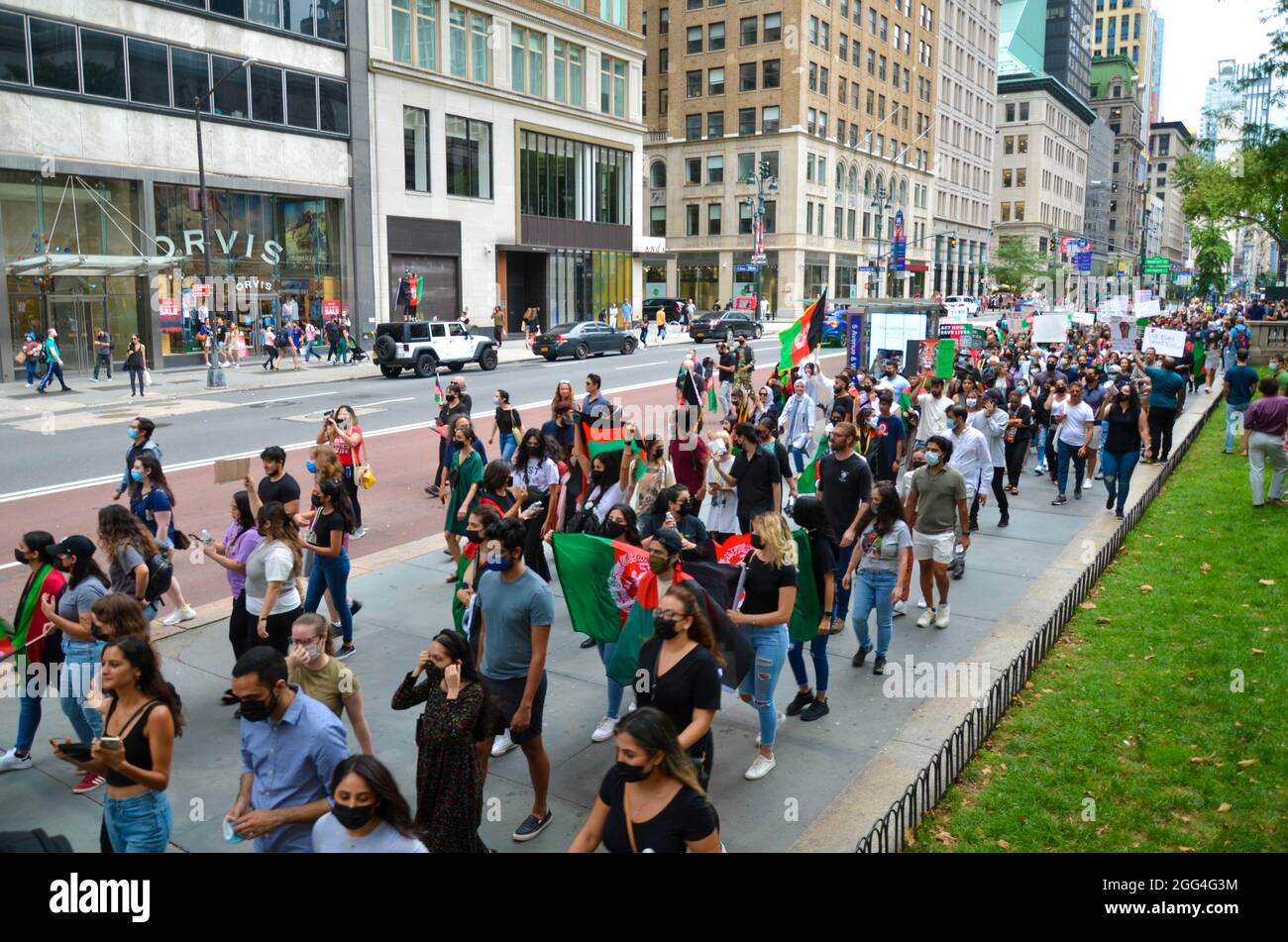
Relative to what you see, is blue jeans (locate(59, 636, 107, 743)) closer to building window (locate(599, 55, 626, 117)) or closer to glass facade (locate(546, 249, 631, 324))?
glass facade (locate(546, 249, 631, 324))

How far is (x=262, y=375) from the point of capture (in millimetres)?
33344

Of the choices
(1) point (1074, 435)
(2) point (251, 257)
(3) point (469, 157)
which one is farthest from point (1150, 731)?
(3) point (469, 157)

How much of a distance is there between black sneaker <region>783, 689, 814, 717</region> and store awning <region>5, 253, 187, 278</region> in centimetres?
3039

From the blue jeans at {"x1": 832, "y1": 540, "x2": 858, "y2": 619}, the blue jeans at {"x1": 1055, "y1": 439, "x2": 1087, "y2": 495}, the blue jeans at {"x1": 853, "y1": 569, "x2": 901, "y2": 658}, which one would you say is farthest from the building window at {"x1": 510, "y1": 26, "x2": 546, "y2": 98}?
the blue jeans at {"x1": 853, "y1": 569, "x2": 901, "y2": 658}

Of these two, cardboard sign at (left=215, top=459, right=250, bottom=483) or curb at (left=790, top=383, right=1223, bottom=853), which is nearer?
curb at (left=790, top=383, right=1223, bottom=853)

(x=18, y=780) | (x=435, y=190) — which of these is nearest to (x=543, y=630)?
(x=18, y=780)

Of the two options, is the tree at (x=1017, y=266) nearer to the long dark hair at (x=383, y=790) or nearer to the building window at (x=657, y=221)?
the building window at (x=657, y=221)

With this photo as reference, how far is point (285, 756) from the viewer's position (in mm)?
4414

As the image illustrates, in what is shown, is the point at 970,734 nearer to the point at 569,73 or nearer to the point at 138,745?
the point at 138,745

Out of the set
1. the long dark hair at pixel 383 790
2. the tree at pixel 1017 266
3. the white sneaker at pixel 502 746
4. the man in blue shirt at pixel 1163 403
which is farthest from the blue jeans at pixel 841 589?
the tree at pixel 1017 266

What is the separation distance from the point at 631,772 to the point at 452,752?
3.46 feet

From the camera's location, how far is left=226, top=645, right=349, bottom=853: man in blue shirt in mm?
4355
